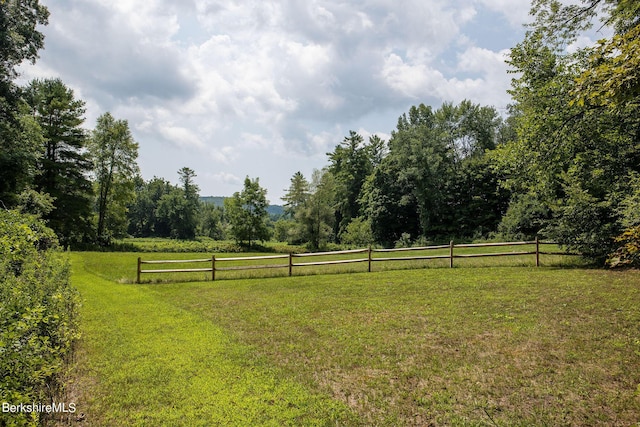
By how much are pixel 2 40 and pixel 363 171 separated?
151ft

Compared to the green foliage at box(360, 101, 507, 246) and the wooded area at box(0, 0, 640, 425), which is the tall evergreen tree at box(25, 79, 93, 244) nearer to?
the wooded area at box(0, 0, 640, 425)

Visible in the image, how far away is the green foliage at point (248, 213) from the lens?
145 feet

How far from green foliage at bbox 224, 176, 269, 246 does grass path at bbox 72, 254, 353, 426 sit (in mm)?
36009

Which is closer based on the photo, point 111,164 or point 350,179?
point 111,164

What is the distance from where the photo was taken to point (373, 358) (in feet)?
20.1

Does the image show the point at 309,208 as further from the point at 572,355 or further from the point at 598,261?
the point at 572,355

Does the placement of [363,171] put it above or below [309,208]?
above

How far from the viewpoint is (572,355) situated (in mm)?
5875

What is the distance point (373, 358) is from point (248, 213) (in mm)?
40039

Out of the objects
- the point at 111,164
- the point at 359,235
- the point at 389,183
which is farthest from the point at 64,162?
the point at 389,183

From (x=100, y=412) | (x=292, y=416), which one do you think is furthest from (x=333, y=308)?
(x=100, y=412)

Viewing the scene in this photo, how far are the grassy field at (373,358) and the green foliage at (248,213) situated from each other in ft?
109

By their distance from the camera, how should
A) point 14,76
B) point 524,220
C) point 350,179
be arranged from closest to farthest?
point 14,76 < point 524,220 < point 350,179

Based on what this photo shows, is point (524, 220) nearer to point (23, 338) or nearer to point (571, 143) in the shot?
point (571, 143)
